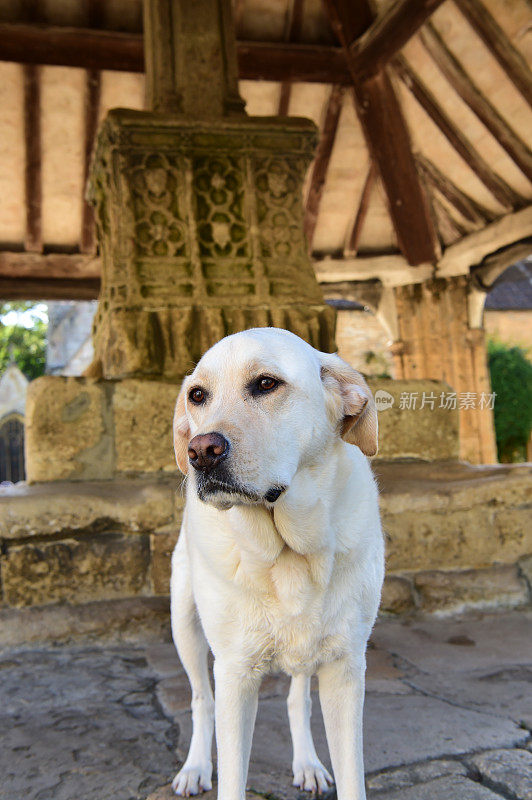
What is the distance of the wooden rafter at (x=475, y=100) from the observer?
661 centimetres

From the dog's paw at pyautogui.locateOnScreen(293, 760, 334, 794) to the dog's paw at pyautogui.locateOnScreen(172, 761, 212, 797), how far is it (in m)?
0.23

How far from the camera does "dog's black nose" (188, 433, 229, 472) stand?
136 centimetres

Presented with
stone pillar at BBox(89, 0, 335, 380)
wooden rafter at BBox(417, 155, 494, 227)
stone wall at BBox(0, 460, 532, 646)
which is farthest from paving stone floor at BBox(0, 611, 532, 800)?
wooden rafter at BBox(417, 155, 494, 227)

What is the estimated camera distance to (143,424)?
3402 mm

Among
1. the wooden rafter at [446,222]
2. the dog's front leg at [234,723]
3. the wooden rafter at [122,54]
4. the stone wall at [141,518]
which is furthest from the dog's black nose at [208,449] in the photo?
the wooden rafter at [446,222]

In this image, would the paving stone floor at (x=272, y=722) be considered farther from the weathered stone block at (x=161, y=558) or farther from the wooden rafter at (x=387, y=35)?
the wooden rafter at (x=387, y=35)

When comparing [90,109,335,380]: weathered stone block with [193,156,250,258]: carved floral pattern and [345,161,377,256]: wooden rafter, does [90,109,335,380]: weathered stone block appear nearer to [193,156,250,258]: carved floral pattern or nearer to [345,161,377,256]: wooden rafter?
[193,156,250,258]: carved floral pattern

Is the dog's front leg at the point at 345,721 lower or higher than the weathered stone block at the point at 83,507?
lower

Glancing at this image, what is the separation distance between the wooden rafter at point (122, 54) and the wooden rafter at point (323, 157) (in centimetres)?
45

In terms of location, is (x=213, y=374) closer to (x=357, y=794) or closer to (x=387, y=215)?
(x=357, y=794)

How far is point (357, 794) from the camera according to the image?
1.54m

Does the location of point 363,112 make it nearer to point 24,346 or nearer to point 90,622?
point 90,622

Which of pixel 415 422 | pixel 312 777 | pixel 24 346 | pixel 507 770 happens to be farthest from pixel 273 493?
pixel 24 346

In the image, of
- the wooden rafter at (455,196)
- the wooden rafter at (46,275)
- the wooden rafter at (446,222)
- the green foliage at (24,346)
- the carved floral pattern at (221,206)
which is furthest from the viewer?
the green foliage at (24,346)
